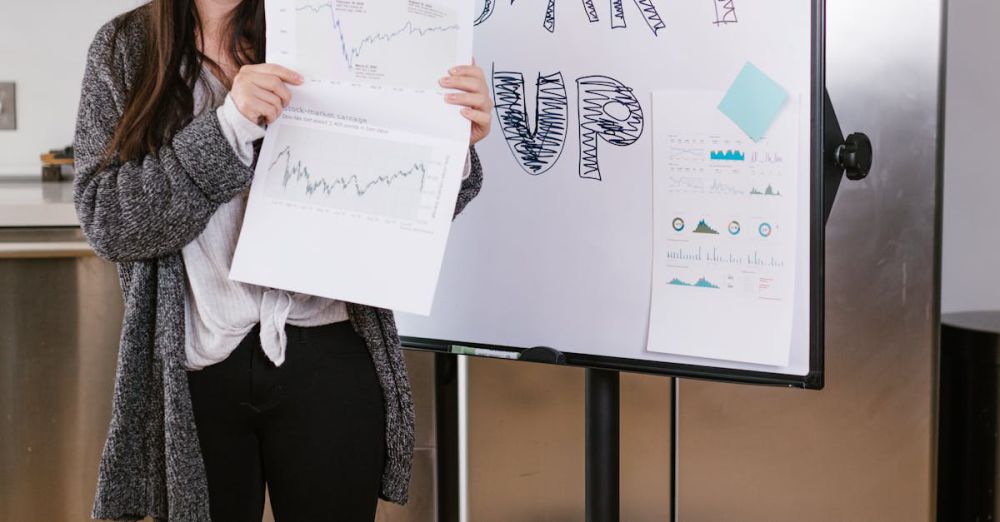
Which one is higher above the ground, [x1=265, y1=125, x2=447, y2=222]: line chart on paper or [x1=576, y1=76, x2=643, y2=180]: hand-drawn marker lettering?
[x1=576, y1=76, x2=643, y2=180]: hand-drawn marker lettering

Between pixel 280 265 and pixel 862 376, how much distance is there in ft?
3.59

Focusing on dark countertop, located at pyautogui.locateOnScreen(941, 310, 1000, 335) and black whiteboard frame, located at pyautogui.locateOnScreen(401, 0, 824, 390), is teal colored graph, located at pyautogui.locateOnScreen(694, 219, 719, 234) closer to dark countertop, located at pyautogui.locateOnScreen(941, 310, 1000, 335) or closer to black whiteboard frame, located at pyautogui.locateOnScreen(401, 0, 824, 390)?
black whiteboard frame, located at pyautogui.locateOnScreen(401, 0, 824, 390)

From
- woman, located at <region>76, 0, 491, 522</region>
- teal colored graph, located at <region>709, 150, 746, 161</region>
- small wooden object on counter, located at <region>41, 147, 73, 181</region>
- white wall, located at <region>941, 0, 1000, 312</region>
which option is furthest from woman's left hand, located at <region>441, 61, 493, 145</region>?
small wooden object on counter, located at <region>41, 147, 73, 181</region>

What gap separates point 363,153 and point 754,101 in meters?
0.47

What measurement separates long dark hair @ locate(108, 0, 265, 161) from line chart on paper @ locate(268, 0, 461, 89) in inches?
3.6

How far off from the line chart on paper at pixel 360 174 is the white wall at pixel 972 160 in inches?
56.1

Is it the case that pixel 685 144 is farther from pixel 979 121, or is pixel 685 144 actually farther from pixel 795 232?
pixel 979 121

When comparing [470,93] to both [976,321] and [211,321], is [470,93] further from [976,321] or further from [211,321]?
[976,321]

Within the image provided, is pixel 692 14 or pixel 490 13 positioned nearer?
pixel 692 14

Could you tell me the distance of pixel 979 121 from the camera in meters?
1.99

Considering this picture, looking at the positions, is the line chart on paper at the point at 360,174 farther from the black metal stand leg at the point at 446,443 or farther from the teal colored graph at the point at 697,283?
the black metal stand leg at the point at 446,443

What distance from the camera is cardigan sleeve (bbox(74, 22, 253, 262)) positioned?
0.96 meters

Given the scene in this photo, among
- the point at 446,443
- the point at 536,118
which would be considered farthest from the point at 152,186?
the point at 446,443

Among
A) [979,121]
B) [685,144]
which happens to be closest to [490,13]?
[685,144]
